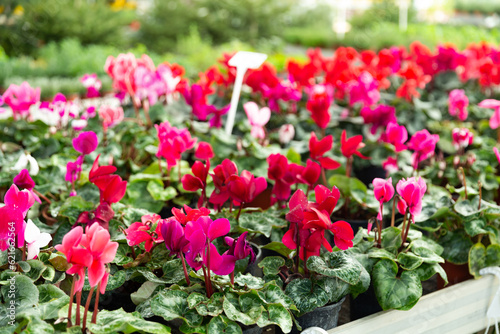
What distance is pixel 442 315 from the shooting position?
160cm

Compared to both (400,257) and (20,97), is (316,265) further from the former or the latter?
(20,97)

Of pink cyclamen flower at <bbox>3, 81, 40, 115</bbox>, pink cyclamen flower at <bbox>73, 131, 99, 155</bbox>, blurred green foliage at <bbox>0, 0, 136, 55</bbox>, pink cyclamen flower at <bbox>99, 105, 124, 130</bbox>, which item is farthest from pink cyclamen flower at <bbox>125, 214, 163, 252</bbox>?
blurred green foliage at <bbox>0, 0, 136, 55</bbox>

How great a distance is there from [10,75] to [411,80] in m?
4.23

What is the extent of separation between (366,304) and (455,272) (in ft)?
1.54

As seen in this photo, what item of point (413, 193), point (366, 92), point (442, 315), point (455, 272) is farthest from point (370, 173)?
point (413, 193)

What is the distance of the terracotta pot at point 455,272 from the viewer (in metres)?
1.86

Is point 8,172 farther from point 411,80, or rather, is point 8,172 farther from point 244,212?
point 411,80

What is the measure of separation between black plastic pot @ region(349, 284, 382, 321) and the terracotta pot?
40 centimetres

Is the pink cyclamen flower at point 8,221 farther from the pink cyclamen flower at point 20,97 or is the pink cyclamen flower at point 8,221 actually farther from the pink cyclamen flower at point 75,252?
the pink cyclamen flower at point 20,97

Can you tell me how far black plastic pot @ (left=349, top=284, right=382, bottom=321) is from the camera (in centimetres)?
155

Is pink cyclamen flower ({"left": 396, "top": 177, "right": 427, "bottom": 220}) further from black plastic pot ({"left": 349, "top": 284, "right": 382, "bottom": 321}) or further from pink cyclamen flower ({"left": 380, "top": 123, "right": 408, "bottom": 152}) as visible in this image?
pink cyclamen flower ({"left": 380, "top": 123, "right": 408, "bottom": 152})

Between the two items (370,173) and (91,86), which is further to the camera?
(91,86)

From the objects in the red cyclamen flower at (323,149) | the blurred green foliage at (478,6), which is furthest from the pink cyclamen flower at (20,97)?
the blurred green foliage at (478,6)

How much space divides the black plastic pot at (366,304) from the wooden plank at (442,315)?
0.28ft
